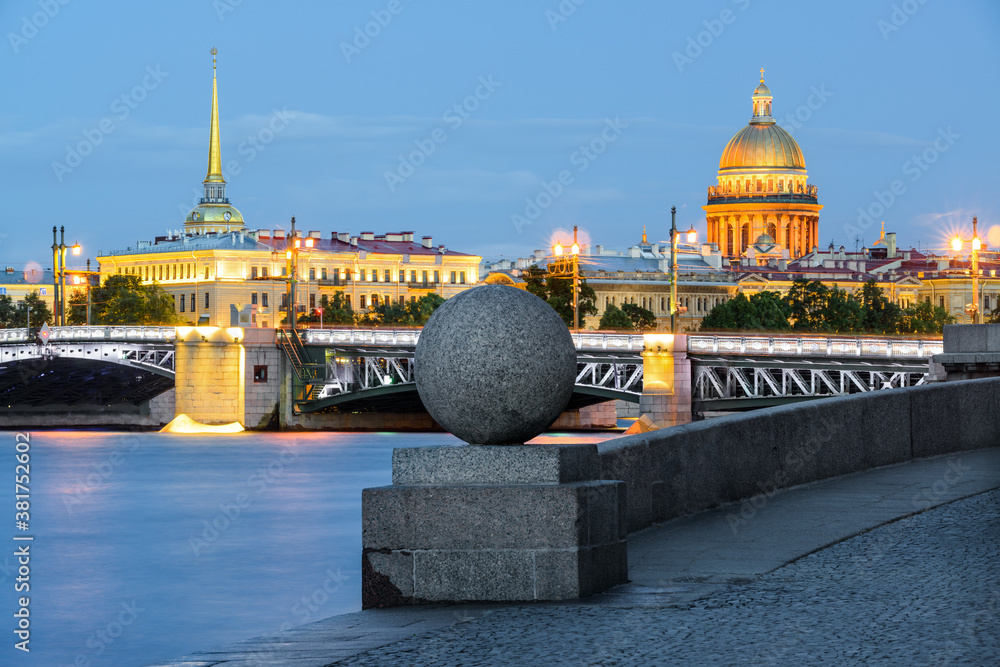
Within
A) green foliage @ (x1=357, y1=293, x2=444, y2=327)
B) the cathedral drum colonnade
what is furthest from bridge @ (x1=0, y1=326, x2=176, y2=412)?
the cathedral drum colonnade

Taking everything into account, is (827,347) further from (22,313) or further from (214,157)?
(214,157)

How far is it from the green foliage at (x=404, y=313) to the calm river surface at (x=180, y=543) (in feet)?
149

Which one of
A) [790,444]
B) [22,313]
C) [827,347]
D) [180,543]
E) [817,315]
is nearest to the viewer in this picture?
[790,444]

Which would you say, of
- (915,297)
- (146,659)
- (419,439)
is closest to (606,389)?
(419,439)

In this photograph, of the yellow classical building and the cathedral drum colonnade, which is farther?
the cathedral drum colonnade

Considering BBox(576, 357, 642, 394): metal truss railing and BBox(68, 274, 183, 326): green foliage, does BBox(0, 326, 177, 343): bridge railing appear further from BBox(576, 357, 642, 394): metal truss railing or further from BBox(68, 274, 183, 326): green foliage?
BBox(68, 274, 183, 326): green foliage

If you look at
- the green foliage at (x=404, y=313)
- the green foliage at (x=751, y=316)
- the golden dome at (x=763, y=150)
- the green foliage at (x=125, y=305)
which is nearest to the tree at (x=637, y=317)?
the green foliage at (x=751, y=316)

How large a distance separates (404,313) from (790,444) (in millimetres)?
97737

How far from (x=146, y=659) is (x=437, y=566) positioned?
27.3ft

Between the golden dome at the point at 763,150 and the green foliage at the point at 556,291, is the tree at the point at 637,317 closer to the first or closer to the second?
the green foliage at the point at 556,291

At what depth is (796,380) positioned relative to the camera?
1893 inches

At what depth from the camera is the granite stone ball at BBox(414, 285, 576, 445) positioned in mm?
7895

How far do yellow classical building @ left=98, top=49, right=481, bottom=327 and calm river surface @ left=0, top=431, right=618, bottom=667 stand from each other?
6944 cm

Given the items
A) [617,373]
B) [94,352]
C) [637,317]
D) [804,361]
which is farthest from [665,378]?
[637,317]
